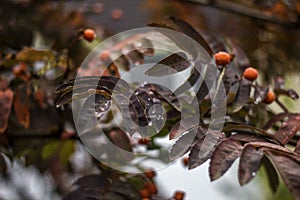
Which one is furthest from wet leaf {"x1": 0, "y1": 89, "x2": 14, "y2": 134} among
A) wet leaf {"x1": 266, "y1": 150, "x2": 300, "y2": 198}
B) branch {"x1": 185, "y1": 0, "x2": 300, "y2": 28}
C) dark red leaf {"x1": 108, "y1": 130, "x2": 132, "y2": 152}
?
branch {"x1": 185, "y1": 0, "x2": 300, "y2": 28}

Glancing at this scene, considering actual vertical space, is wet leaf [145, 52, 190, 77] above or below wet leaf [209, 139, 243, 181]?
below

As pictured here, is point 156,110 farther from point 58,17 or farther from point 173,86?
point 58,17

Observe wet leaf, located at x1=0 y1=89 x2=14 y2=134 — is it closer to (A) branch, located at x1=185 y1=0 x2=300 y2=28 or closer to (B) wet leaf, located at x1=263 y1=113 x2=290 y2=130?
(B) wet leaf, located at x1=263 y1=113 x2=290 y2=130

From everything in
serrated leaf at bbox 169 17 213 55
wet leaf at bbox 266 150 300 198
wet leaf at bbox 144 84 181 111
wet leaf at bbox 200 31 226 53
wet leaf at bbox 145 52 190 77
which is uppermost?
wet leaf at bbox 266 150 300 198

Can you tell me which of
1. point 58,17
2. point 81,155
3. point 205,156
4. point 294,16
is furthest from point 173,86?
point 294,16

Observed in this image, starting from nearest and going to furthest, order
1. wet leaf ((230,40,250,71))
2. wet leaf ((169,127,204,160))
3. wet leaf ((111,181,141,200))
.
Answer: wet leaf ((169,127,204,160)), wet leaf ((111,181,141,200)), wet leaf ((230,40,250,71))

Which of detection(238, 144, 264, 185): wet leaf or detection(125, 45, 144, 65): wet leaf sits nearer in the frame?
detection(238, 144, 264, 185): wet leaf
